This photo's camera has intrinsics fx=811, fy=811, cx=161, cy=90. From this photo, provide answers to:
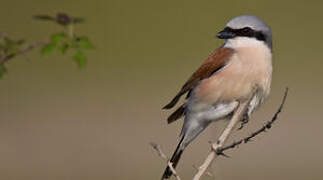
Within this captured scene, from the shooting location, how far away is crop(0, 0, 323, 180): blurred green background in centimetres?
912

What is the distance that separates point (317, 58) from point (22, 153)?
230 inches

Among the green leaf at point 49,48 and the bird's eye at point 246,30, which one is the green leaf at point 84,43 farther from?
the bird's eye at point 246,30

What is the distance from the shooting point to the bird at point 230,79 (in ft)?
14.7

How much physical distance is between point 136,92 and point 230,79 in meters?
7.82

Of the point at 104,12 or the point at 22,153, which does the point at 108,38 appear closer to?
the point at 104,12

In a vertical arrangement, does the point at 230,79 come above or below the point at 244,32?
below

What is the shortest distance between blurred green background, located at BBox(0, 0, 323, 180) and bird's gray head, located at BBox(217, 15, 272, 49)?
0.55m

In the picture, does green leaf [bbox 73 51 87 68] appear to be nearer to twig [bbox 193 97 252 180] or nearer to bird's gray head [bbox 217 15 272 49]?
twig [bbox 193 97 252 180]

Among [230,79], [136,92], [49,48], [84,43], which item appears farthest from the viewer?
[136,92]

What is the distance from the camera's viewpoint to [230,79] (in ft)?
14.9

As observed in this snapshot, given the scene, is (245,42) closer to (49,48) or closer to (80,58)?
(80,58)

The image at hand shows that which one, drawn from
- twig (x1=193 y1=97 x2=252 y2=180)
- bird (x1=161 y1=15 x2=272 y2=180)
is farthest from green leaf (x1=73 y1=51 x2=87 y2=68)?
bird (x1=161 y1=15 x2=272 y2=180)

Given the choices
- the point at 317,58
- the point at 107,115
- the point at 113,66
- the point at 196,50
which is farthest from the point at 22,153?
the point at 317,58

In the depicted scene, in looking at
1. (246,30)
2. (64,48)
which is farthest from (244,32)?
(64,48)
